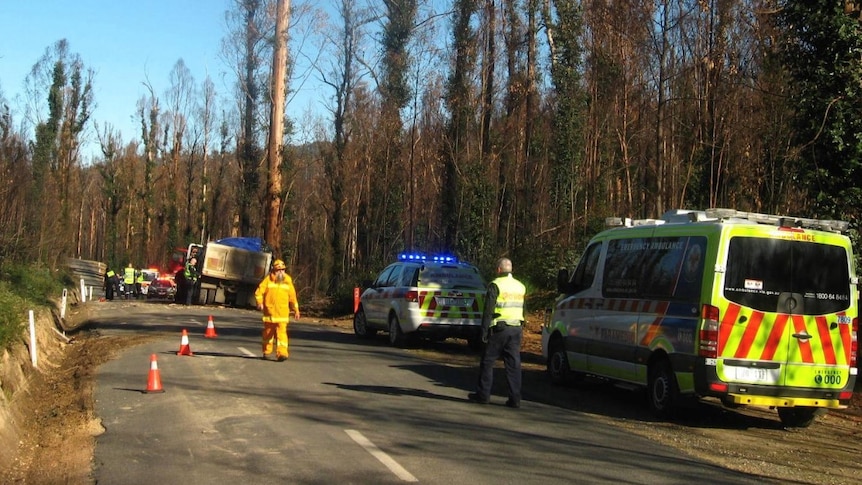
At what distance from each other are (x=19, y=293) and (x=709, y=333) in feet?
60.1

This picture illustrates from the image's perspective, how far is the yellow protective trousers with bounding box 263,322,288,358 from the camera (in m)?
14.7

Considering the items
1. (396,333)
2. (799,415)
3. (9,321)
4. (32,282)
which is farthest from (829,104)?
(32,282)

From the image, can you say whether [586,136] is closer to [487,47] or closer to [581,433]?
[487,47]

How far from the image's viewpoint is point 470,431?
9242 millimetres

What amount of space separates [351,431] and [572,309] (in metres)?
5.16

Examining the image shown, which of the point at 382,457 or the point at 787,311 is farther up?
the point at 787,311

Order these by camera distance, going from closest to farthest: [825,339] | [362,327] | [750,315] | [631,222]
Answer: [750,315]
[825,339]
[631,222]
[362,327]

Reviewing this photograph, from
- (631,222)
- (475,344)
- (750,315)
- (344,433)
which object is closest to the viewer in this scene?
(344,433)

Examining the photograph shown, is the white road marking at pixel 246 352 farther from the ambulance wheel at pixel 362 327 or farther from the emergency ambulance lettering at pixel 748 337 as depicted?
the emergency ambulance lettering at pixel 748 337

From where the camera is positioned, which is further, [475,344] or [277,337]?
[475,344]

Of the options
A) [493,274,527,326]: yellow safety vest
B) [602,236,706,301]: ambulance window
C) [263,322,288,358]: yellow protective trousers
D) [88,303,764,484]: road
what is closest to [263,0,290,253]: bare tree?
[263,322,288,358]: yellow protective trousers

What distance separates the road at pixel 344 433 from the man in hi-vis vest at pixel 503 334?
12.5 inches

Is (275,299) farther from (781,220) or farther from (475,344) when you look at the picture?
(781,220)

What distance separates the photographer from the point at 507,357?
35.9 ft
